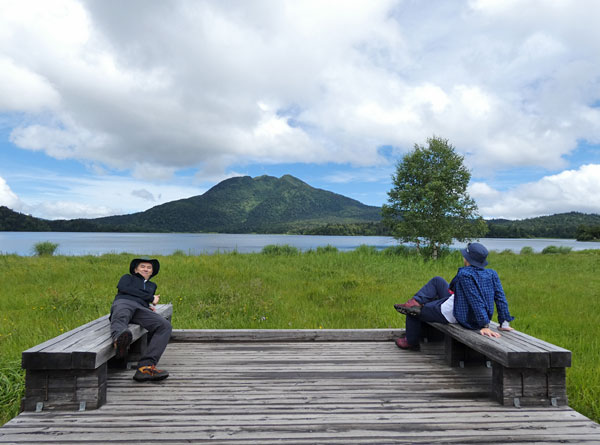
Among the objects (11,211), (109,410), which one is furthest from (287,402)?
(11,211)

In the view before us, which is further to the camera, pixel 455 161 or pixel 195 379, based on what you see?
Result: pixel 455 161

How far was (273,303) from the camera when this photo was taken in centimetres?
862

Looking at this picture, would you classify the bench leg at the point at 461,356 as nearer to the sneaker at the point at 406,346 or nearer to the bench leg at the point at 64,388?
the sneaker at the point at 406,346

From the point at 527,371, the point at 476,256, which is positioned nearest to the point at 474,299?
the point at 476,256

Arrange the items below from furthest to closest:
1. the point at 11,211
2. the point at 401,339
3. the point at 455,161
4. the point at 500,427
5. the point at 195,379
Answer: the point at 11,211 → the point at 455,161 → the point at 401,339 → the point at 195,379 → the point at 500,427

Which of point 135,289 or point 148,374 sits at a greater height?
point 135,289

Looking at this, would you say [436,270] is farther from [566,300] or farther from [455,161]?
[455,161]

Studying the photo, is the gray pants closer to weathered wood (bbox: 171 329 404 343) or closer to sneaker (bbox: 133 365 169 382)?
sneaker (bbox: 133 365 169 382)

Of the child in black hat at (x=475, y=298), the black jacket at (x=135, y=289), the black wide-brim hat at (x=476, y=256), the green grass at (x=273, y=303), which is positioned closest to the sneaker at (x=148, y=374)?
the black jacket at (x=135, y=289)

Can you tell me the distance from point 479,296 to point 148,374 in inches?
142

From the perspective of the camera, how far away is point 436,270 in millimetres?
16953

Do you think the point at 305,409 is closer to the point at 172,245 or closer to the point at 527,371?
the point at 527,371

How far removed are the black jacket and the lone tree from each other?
72.7 ft

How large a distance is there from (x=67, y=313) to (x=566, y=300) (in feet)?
40.4
